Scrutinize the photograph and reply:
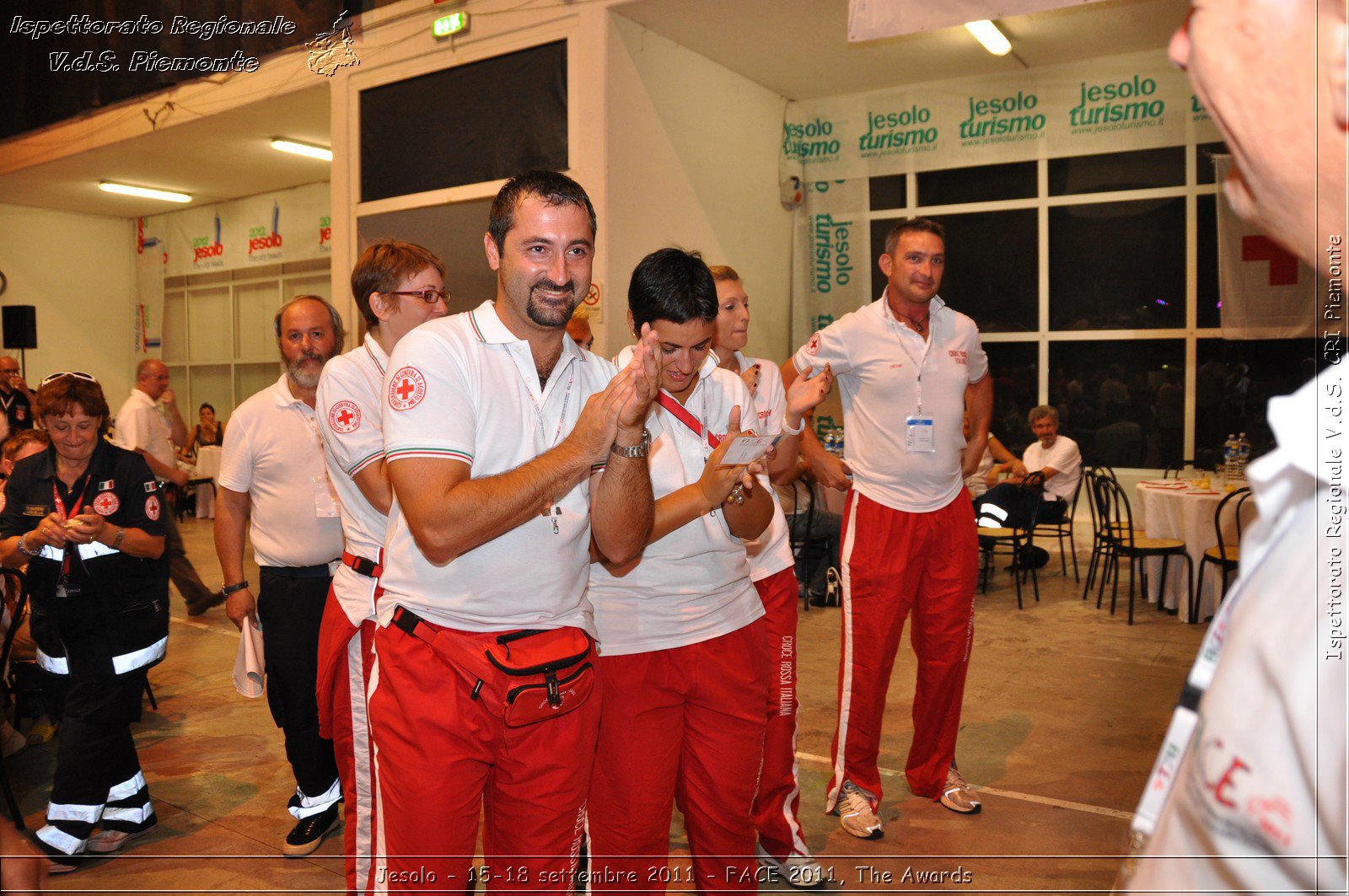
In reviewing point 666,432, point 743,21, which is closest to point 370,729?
point 666,432

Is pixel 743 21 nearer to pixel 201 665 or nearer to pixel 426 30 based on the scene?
pixel 426 30

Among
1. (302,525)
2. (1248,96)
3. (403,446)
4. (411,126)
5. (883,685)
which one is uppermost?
(411,126)

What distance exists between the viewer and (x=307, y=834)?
3326 mm

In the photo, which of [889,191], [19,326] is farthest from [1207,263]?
[19,326]

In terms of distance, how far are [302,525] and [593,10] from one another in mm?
5023

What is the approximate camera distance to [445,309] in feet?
9.95

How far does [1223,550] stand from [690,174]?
480 cm

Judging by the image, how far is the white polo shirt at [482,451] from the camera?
1.82 metres

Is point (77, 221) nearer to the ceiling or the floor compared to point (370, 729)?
nearer to the ceiling

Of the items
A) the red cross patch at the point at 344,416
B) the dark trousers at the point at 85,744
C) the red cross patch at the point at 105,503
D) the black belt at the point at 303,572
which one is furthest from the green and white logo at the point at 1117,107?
the dark trousers at the point at 85,744

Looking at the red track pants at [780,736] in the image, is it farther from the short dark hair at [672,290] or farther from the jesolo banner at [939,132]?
the jesolo banner at [939,132]

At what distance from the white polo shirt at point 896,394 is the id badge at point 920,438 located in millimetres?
12

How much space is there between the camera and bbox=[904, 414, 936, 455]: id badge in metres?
3.45

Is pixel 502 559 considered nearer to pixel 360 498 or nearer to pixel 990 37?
pixel 360 498
